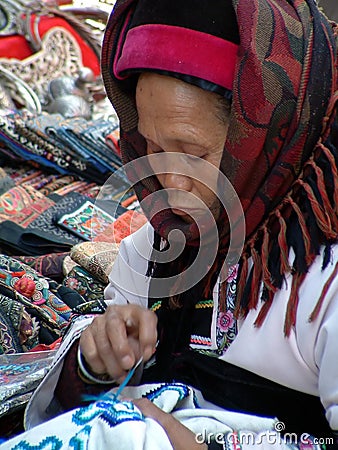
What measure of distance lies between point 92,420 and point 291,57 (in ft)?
2.17

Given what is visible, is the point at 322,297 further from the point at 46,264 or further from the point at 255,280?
the point at 46,264

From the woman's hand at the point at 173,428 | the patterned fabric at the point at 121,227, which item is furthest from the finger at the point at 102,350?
the patterned fabric at the point at 121,227

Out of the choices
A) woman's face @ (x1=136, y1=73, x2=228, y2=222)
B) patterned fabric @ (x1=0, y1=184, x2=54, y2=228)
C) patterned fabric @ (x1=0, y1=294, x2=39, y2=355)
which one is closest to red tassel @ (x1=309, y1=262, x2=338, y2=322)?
woman's face @ (x1=136, y1=73, x2=228, y2=222)

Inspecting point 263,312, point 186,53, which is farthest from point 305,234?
point 186,53

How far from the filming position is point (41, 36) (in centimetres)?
392

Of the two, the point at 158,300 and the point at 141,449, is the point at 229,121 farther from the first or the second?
the point at 141,449

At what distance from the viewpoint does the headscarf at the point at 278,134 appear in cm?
105

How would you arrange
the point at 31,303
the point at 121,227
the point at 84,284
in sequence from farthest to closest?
1. the point at 121,227
2. the point at 84,284
3. the point at 31,303

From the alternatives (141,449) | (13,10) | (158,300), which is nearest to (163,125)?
(158,300)

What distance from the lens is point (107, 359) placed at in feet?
3.61

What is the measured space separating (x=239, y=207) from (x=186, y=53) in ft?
0.94

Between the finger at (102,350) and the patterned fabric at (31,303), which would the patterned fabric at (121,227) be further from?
the finger at (102,350)

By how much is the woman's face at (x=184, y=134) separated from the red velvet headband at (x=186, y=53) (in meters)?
0.03

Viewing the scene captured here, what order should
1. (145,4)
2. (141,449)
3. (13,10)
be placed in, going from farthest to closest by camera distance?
(13,10)
(145,4)
(141,449)
